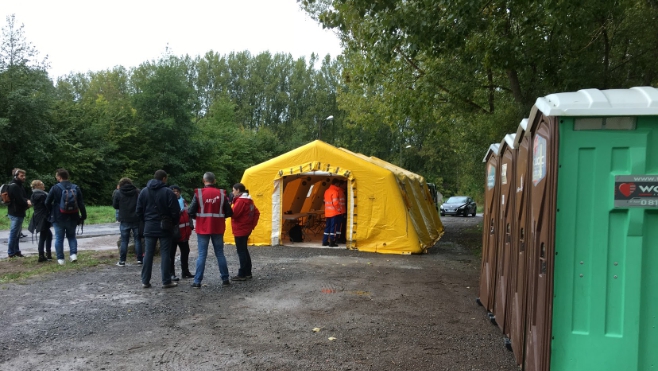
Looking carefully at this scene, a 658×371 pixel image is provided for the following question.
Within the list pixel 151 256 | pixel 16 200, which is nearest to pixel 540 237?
pixel 151 256

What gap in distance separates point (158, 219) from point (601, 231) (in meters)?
6.29

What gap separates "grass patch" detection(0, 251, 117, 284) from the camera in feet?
29.2

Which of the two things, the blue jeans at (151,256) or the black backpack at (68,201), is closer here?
the blue jeans at (151,256)

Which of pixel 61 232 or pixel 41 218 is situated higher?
pixel 41 218

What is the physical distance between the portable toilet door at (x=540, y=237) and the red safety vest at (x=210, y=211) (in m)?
5.25

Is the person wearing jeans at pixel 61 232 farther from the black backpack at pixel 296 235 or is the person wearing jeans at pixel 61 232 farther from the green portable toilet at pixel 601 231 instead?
the green portable toilet at pixel 601 231

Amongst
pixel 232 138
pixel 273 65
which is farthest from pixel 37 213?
pixel 273 65

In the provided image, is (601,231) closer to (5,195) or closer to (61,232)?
(61,232)

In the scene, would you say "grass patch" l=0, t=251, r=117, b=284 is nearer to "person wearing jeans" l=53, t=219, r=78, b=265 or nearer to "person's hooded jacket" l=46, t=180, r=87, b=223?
"person wearing jeans" l=53, t=219, r=78, b=265

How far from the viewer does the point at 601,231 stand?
358 cm

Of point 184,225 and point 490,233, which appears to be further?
point 184,225

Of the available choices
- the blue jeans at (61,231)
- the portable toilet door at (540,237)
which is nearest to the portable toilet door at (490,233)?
the portable toilet door at (540,237)

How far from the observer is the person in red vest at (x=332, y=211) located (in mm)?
14162

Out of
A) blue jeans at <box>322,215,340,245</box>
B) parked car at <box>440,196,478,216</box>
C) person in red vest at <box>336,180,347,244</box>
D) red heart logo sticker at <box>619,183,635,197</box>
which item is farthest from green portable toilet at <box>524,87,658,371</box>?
parked car at <box>440,196,478,216</box>
